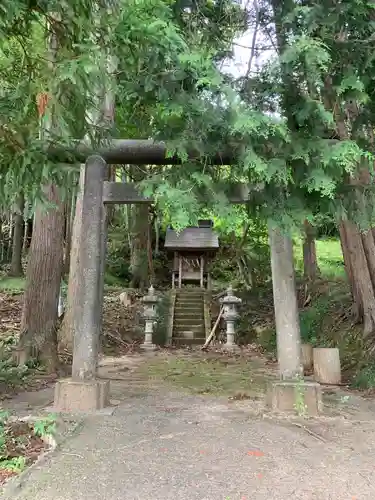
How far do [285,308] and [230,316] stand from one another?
701 centimetres

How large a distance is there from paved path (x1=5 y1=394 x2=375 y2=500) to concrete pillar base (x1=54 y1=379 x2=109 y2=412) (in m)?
0.33

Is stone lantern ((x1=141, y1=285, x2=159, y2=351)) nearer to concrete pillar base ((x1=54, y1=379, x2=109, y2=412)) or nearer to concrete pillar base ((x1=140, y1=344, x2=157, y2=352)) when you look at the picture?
concrete pillar base ((x1=140, y1=344, x2=157, y2=352))

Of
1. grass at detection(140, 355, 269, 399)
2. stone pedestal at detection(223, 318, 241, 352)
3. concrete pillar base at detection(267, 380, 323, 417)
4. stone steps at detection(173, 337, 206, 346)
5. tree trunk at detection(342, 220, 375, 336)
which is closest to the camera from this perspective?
concrete pillar base at detection(267, 380, 323, 417)

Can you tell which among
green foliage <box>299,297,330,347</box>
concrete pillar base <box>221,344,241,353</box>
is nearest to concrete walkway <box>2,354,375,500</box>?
green foliage <box>299,297,330,347</box>

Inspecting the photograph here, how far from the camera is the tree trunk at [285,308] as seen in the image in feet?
16.1

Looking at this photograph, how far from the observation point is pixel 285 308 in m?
5.01

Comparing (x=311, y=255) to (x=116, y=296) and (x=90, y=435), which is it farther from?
(x=90, y=435)

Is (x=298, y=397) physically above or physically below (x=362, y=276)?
A: below

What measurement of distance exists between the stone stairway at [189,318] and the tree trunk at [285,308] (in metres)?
7.80

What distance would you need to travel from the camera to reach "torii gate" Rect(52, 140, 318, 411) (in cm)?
481

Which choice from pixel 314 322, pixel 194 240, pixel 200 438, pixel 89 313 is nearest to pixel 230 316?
pixel 314 322

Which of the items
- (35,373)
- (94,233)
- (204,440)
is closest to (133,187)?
(94,233)

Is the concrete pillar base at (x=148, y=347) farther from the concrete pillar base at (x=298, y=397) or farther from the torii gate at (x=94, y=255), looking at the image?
the concrete pillar base at (x=298, y=397)

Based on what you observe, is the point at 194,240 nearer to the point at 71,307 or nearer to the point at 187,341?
the point at 187,341
